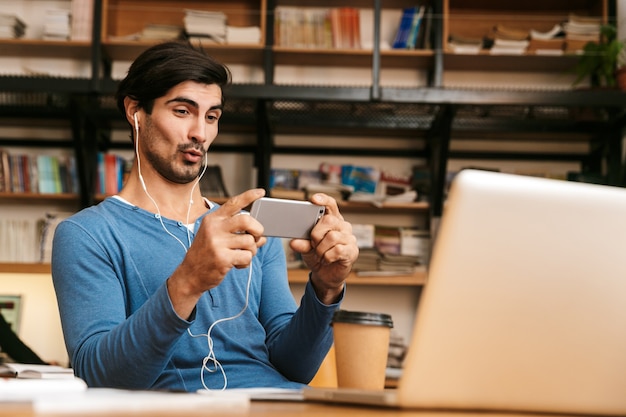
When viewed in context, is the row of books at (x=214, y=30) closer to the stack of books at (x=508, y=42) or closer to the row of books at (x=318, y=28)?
the row of books at (x=318, y=28)

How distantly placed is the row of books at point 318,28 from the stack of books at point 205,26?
0.94 ft

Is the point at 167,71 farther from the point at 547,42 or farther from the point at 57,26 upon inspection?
the point at 547,42

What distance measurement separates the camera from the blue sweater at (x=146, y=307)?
1.22 meters

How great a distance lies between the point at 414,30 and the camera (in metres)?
4.15

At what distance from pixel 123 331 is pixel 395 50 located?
3.17 meters

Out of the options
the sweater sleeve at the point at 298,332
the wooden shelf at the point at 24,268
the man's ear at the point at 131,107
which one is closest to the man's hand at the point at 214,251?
the sweater sleeve at the point at 298,332

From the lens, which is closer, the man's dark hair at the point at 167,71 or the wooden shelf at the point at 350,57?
the man's dark hair at the point at 167,71

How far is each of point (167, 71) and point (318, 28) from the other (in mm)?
2701

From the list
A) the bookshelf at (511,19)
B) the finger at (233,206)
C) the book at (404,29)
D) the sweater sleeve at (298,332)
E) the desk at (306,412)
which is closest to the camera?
the desk at (306,412)

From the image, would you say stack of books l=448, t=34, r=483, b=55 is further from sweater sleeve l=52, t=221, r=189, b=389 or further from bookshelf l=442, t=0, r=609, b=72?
sweater sleeve l=52, t=221, r=189, b=389

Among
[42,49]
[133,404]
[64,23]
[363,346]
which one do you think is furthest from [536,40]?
[133,404]

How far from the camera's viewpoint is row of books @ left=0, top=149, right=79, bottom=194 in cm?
415

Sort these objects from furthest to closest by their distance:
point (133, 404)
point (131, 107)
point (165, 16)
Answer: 1. point (165, 16)
2. point (131, 107)
3. point (133, 404)

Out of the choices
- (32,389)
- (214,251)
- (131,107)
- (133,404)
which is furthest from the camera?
(131,107)
